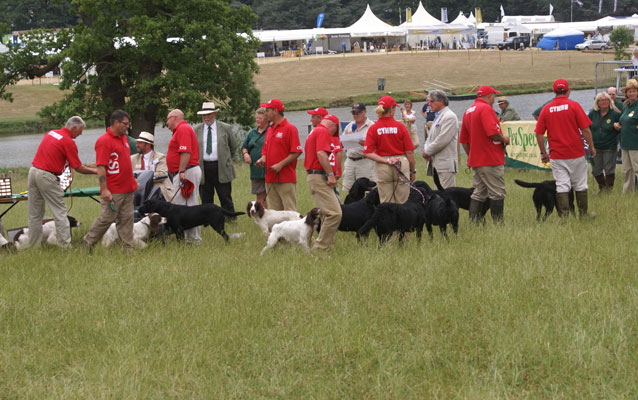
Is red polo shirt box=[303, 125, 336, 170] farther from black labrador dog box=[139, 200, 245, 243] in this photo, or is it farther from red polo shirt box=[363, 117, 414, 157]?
black labrador dog box=[139, 200, 245, 243]

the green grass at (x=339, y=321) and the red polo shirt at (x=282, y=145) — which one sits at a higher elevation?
the red polo shirt at (x=282, y=145)

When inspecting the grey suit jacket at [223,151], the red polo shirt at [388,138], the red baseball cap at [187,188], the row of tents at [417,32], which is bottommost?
the row of tents at [417,32]

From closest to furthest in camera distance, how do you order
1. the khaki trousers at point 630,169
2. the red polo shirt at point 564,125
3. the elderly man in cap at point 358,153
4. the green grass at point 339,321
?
the green grass at point 339,321 → the red polo shirt at point 564,125 → the elderly man in cap at point 358,153 → the khaki trousers at point 630,169

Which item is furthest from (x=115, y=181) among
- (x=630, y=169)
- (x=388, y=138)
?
(x=630, y=169)

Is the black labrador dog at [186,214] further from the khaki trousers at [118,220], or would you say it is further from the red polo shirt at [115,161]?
the red polo shirt at [115,161]

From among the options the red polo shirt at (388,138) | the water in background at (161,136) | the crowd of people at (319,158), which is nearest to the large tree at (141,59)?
the water in background at (161,136)

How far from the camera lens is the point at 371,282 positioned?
6.89 meters

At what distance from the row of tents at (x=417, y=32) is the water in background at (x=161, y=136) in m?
35.7

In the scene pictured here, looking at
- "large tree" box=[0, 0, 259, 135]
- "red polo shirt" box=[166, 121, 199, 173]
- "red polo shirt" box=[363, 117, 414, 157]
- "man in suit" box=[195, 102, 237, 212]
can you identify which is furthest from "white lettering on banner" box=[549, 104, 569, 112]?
"large tree" box=[0, 0, 259, 135]

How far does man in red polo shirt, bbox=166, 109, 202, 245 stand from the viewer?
955cm

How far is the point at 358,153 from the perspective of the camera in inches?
427

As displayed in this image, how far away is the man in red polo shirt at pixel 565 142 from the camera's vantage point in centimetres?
924

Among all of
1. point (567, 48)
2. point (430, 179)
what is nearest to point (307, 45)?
point (567, 48)

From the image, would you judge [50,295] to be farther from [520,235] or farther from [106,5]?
[106,5]
